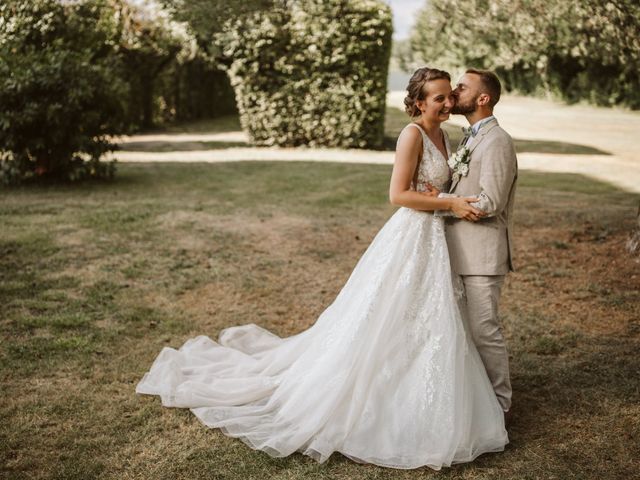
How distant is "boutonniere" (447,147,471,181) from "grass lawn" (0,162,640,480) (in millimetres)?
1559

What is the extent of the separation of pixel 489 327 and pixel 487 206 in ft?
2.35

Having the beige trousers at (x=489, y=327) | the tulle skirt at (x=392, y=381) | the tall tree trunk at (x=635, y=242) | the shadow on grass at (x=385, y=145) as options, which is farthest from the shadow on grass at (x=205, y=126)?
the beige trousers at (x=489, y=327)

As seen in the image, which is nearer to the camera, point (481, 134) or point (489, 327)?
point (481, 134)

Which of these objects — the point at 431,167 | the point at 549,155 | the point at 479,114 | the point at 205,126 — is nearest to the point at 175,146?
the point at 205,126

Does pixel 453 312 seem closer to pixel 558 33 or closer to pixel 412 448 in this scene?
pixel 412 448

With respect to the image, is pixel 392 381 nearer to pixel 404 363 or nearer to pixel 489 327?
pixel 404 363

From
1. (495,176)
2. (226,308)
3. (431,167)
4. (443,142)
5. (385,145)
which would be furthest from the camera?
(385,145)

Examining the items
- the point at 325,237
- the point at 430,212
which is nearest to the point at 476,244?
the point at 430,212

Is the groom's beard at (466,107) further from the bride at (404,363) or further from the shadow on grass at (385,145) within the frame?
the shadow on grass at (385,145)

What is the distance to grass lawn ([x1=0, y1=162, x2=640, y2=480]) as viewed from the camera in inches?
135

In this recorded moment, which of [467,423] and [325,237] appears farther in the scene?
[325,237]

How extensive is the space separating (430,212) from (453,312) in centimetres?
58

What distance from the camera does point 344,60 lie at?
14.6 meters

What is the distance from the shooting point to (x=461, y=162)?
3.47 meters
